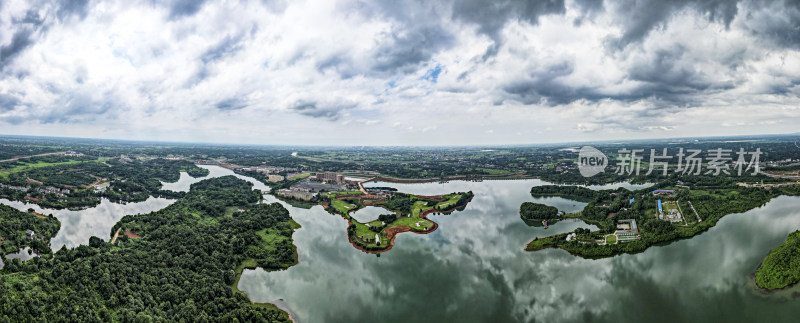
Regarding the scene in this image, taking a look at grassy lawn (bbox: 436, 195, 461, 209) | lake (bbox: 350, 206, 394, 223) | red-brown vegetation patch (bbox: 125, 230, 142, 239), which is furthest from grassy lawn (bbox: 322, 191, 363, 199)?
red-brown vegetation patch (bbox: 125, 230, 142, 239)

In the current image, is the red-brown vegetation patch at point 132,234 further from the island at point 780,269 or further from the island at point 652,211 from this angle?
the island at point 780,269

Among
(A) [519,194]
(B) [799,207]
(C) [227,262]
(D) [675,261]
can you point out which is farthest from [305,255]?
(B) [799,207]

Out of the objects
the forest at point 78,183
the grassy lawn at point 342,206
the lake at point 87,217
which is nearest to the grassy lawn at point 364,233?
the grassy lawn at point 342,206

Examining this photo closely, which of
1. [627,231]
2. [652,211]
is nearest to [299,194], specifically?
[627,231]

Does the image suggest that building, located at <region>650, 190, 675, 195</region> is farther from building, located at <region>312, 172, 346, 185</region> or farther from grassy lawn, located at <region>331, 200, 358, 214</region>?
building, located at <region>312, 172, 346, 185</region>

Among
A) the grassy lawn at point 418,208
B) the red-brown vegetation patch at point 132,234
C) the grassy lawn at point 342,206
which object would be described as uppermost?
the red-brown vegetation patch at point 132,234

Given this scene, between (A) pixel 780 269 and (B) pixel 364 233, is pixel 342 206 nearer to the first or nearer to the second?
(B) pixel 364 233
